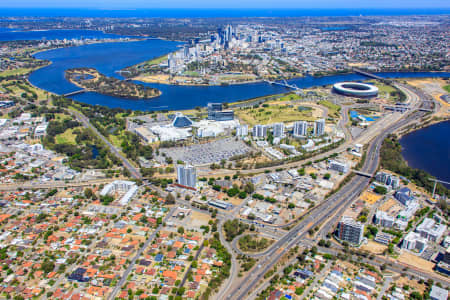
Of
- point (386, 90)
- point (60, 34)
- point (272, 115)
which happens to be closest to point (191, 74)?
point (272, 115)

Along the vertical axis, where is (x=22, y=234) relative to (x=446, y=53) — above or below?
below

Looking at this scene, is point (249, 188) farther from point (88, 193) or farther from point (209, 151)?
point (88, 193)

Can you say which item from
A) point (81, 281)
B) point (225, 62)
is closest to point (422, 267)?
point (81, 281)

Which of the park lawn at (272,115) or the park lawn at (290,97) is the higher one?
the park lawn at (290,97)

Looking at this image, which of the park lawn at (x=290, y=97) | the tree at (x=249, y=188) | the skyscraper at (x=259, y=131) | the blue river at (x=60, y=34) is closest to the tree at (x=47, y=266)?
the tree at (x=249, y=188)

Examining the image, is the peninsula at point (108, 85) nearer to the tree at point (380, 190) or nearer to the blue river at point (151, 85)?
the blue river at point (151, 85)

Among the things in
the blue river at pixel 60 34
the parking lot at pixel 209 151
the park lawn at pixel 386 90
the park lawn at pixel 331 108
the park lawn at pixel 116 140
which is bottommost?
the park lawn at pixel 116 140

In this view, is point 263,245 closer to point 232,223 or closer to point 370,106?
point 232,223
